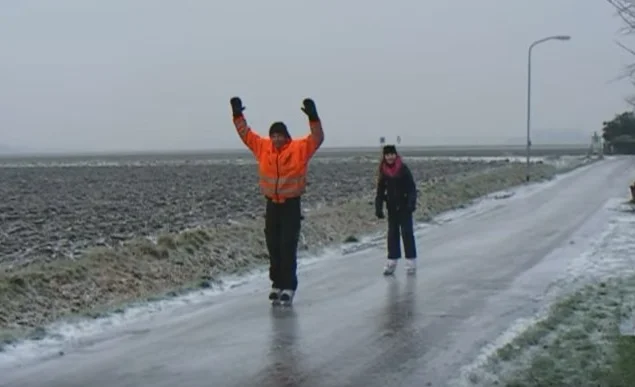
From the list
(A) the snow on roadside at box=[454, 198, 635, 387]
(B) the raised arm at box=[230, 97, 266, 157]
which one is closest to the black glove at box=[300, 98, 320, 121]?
(B) the raised arm at box=[230, 97, 266, 157]

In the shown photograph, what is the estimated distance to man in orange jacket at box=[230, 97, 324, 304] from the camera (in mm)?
11516

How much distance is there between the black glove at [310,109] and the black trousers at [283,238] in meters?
1.02

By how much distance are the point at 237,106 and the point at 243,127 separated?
254 millimetres

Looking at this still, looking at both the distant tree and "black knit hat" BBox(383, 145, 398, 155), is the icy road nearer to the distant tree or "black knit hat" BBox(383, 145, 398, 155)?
"black knit hat" BBox(383, 145, 398, 155)

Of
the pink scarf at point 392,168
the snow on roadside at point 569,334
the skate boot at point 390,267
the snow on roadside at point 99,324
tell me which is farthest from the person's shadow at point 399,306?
the snow on roadside at point 99,324

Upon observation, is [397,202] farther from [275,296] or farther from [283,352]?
[283,352]

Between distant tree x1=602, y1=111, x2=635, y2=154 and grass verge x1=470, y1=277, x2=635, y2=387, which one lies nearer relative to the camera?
grass verge x1=470, y1=277, x2=635, y2=387

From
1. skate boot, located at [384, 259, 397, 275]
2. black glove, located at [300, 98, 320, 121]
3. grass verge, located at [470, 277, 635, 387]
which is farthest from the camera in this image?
skate boot, located at [384, 259, 397, 275]

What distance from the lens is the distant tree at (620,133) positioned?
88.4 m

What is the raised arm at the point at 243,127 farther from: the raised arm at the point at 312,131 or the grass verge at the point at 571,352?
the grass verge at the point at 571,352

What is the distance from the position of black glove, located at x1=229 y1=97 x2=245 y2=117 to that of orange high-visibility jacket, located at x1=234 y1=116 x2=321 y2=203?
464mm

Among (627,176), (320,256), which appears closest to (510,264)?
(320,256)

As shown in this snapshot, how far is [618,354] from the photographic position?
8430 millimetres

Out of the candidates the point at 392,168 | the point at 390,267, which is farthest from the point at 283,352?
the point at 392,168
